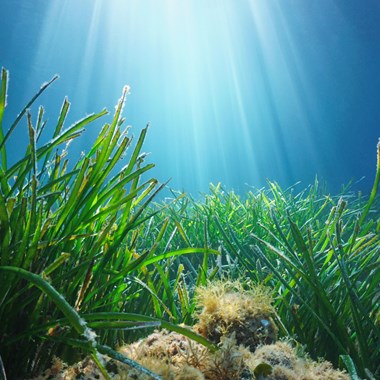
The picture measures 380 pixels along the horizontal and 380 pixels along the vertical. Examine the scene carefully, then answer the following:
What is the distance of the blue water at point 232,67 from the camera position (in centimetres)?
3409

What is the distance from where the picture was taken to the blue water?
3409cm

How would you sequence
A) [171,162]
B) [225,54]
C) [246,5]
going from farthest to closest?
[171,162] < [225,54] < [246,5]

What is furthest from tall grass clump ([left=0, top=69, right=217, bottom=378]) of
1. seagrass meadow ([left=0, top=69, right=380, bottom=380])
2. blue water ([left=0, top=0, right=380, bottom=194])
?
blue water ([left=0, top=0, right=380, bottom=194])

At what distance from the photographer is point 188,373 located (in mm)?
796

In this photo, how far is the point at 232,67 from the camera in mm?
48281

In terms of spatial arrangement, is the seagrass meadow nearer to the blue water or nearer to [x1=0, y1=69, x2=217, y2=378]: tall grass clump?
[x1=0, y1=69, x2=217, y2=378]: tall grass clump

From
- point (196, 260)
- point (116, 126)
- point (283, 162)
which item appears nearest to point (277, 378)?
point (116, 126)

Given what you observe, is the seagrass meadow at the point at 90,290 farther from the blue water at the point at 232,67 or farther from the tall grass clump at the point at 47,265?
the blue water at the point at 232,67

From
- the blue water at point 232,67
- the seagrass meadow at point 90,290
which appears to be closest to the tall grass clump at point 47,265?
the seagrass meadow at point 90,290

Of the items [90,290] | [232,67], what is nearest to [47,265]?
[90,290]

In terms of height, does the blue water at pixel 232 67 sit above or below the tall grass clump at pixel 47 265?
above

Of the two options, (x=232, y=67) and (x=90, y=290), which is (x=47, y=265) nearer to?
(x=90, y=290)

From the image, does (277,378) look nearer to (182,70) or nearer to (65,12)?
(65,12)

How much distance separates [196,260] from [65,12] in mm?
40365
